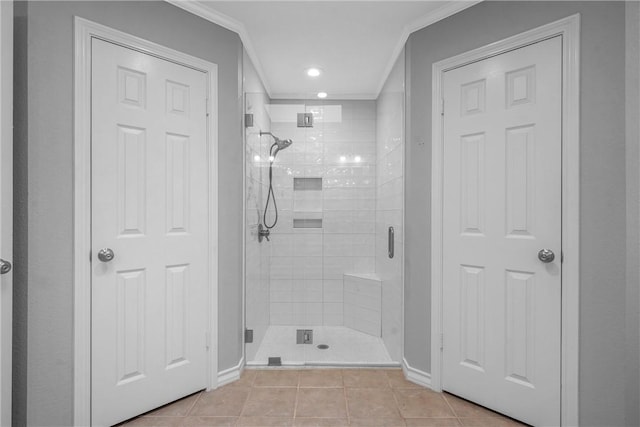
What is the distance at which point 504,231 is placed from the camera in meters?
1.89

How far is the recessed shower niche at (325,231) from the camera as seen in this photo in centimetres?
276

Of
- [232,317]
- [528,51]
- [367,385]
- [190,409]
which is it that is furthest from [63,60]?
[367,385]

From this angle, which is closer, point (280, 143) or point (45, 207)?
point (45, 207)

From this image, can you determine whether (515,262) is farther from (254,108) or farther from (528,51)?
(254,108)

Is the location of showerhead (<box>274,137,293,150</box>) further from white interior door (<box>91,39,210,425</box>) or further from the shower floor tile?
the shower floor tile

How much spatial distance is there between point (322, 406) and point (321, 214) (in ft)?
4.96

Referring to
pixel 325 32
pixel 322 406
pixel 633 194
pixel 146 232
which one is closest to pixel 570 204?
pixel 633 194

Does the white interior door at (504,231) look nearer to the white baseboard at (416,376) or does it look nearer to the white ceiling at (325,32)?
the white baseboard at (416,376)

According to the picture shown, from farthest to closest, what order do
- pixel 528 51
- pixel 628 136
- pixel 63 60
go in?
pixel 528 51 < pixel 63 60 < pixel 628 136

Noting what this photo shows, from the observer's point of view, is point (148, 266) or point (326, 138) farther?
point (326, 138)

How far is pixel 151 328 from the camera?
1.92 m

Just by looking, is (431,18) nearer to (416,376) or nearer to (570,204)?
(570,204)

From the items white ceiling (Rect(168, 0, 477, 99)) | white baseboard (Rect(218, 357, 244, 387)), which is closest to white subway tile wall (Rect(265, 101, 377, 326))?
white ceiling (Rect(168, 0, 477, 99))

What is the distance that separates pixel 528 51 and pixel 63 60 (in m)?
2.35
